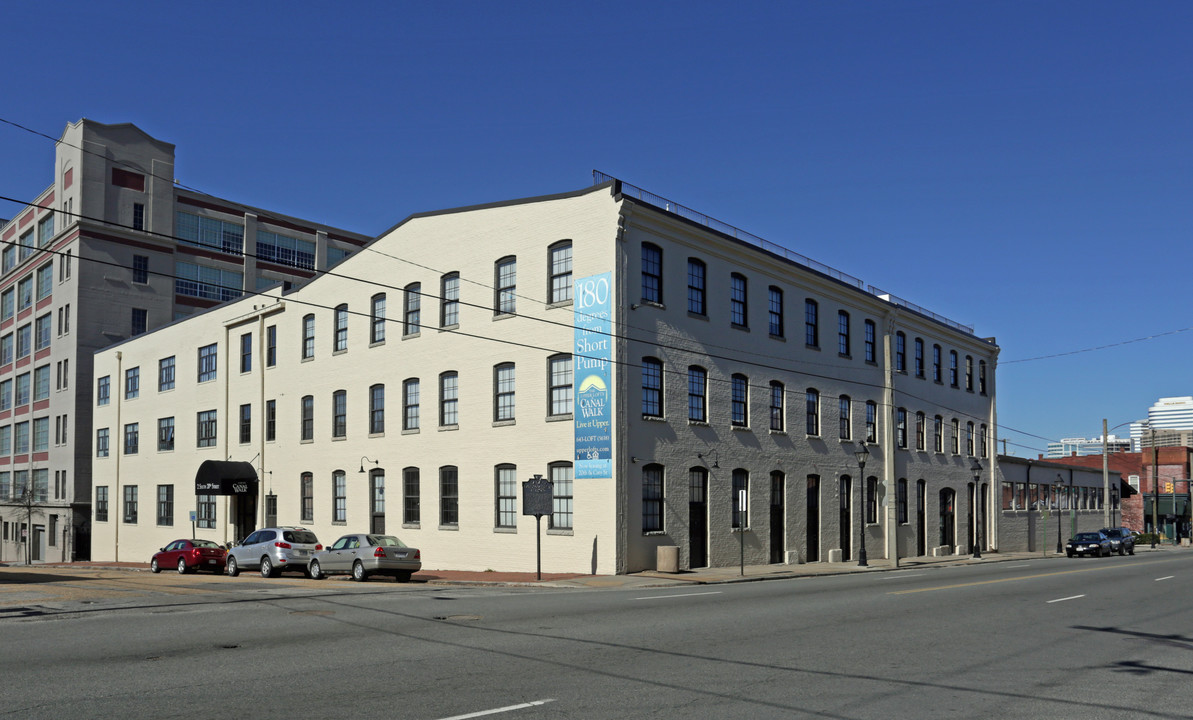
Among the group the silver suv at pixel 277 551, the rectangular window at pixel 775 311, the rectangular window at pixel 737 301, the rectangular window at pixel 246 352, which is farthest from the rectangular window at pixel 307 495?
the rectangular window at pixel 775 311

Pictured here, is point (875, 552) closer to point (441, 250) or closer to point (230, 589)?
point (441, 250)

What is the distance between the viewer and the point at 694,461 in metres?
32.8

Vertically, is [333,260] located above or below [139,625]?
above

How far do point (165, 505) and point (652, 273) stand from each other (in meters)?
34.1

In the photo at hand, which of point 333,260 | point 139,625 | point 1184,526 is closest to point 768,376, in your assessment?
point 139,625

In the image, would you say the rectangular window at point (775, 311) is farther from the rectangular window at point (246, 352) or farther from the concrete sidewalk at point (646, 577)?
the rectangular window at point (246, 352)

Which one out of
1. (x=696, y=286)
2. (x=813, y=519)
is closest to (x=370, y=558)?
(x=696, y=286)

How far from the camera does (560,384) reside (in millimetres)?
31891

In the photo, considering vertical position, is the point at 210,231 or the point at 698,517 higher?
the point at 210,231

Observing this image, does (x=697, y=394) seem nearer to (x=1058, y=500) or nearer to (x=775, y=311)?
(x=775, y=311)

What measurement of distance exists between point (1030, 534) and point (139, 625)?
188ft

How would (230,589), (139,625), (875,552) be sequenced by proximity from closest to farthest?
(139,625) → (230,589) → (875,552)

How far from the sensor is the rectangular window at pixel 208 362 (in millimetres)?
49938

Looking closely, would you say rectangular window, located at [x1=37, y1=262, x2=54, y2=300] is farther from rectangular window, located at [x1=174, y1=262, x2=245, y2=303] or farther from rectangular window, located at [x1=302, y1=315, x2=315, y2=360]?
rectangular window, located at [x1=302, y1=315, x2=315, y2=360]
